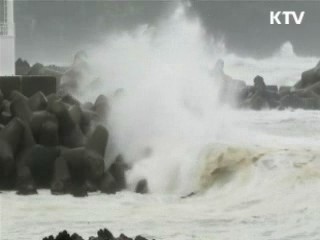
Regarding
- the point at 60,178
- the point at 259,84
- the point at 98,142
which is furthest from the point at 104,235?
the point at 259,84

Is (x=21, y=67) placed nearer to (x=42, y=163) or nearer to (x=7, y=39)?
(x=7, y=39)

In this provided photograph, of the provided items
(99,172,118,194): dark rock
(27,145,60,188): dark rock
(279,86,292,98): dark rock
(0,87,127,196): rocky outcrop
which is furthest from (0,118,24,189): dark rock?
(279,86,292,98): dark rock

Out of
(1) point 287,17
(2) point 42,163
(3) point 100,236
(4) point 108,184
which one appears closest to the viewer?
(3) point 100,236

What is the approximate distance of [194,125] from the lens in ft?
24.2

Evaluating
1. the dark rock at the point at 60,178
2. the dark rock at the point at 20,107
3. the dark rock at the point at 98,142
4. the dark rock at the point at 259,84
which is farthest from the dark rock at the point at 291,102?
the dark rock at the point at 20,107

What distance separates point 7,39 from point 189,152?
130cm

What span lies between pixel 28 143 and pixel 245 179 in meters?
1.35

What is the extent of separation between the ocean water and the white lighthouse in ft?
1.53

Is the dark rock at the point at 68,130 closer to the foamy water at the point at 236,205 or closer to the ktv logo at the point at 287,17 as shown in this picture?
the foamy water at the point at 236,205

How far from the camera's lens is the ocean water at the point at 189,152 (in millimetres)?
7258

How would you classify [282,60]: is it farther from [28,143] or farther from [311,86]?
[28,143]

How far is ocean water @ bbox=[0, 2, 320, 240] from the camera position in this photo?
7.26m

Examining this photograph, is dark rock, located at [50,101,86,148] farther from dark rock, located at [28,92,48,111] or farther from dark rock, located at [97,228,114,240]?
dark rock, located at [97,228,114,240]

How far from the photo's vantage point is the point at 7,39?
292 inches
